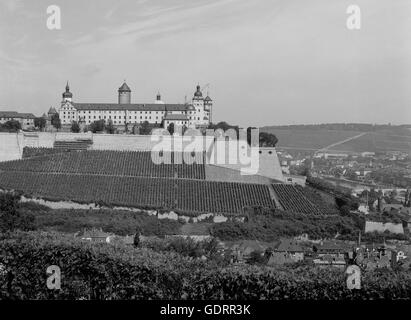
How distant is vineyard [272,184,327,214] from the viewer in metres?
23.5

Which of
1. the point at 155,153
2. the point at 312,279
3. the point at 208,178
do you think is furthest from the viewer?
the point at 155,153

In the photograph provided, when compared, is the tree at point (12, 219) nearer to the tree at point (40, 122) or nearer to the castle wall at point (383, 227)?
the castle wall at point (383, 227)

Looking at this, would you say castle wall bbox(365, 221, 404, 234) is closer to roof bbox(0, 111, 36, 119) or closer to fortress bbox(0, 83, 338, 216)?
fortress bbox(0, 83, 338, 216)

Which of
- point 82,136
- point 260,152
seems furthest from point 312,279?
point 82,136

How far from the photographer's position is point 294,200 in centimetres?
2453

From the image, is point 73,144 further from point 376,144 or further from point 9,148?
point 376,144

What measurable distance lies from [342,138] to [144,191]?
233ft

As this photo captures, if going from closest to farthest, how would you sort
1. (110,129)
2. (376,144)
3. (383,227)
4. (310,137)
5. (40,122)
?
1. (383,227)
2. (110,129)
3. (40,122)
4. (376,144)
5. (310,137)

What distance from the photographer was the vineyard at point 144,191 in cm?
2288

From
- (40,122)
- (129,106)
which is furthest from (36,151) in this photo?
(129,106)

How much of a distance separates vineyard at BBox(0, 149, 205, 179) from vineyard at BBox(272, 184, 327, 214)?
11.1 ft
